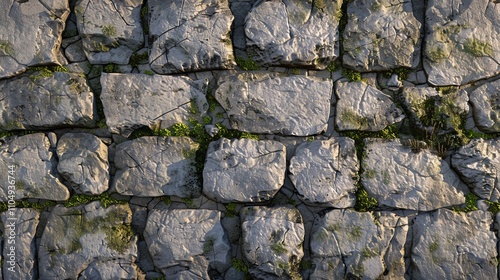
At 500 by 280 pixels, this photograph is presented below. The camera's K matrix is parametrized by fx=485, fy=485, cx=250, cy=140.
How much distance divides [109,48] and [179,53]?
442 mm

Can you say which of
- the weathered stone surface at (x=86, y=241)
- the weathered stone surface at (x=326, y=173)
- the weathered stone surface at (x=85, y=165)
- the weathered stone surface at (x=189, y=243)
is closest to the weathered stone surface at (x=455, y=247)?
the weathered stone surface at (x=326, y=173)

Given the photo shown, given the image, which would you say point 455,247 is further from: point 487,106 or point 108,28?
point 108,28

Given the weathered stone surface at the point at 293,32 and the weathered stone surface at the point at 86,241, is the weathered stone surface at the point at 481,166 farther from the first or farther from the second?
the weathered stone surface at the point at 86,241

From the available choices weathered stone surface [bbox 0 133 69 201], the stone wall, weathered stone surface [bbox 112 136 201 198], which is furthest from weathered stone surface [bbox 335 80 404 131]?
weathered stone surface [bbox 0 133 69 201]

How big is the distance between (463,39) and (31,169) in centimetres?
275

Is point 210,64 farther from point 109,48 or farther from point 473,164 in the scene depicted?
point 473,164

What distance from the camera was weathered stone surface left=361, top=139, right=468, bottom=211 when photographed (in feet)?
9.59

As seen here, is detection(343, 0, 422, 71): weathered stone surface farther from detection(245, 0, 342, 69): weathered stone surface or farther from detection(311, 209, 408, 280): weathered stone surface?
detection(311, 209, 408, 280): weathered stone surface

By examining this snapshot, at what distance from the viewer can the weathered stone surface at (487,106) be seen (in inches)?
115

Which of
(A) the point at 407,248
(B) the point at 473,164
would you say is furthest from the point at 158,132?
(B) the point at 473,164

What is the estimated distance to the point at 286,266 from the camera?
114 inches

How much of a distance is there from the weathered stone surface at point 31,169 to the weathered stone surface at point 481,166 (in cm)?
242

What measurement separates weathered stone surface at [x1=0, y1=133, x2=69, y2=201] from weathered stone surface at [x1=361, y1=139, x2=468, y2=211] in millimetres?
1902

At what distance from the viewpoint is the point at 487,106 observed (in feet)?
9.61
